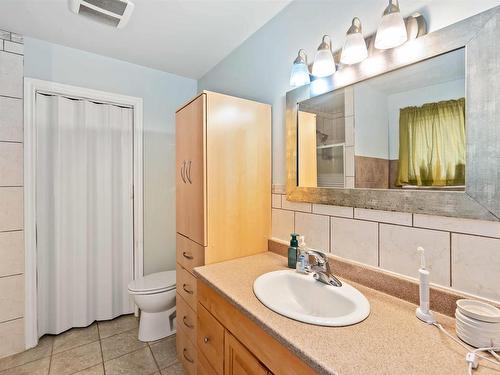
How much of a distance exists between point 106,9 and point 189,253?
62.6 inches

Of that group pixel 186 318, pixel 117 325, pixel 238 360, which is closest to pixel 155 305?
pixel 186 318

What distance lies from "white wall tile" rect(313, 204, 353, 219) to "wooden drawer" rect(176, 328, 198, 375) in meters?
1.10

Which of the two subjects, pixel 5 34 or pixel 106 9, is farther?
pixel 5 34

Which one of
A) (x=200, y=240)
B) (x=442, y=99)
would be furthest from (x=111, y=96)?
(x=442, y=99)

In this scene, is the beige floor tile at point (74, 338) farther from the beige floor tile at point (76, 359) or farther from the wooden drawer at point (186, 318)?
the wooden drawer at point (186, 318)

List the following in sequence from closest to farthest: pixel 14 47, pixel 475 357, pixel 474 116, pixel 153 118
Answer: pixel 475 357, pixel 474 116, pixel 14 47, pixel 153 118

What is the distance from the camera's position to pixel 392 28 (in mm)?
952

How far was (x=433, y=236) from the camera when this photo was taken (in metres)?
0.90

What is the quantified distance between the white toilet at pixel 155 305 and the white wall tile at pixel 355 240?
1.38 m

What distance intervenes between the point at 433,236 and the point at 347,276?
406 millimetres

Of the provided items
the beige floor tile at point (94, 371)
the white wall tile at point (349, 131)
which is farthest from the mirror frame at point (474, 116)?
the beige floor tile at point (94, 371)

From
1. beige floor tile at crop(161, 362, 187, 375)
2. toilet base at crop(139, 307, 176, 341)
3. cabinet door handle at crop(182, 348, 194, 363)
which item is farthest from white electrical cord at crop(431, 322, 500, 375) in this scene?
toilet base at crop(139, 307, 176, 341)

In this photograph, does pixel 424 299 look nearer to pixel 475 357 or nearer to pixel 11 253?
pixel 475 357

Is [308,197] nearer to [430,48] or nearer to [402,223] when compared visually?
[402,223]
